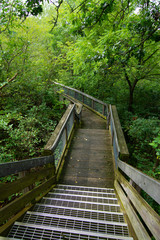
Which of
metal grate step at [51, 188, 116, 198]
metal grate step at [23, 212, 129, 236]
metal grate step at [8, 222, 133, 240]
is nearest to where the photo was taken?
metal grate step at [8, 222, 133, 240]

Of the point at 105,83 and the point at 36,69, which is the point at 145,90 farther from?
the point at 36,69

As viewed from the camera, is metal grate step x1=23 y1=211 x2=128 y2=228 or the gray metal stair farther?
metal grate step x1=23 y1=211 x2=128 y2=228

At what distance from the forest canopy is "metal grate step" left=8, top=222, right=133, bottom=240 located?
2199 millimetres

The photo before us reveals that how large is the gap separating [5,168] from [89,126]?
6809mm

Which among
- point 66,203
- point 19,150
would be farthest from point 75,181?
point 19,150

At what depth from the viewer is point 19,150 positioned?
15.6ft

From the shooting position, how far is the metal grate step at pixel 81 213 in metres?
2.26

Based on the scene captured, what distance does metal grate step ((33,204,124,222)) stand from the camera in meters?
2.26

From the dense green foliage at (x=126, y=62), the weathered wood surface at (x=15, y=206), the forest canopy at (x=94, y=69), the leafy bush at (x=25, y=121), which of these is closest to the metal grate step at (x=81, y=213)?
the weathered wood surface at (x=15, y=206)

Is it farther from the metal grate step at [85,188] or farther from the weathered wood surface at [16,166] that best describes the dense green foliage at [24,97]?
the weathered wood surface at [16,166]

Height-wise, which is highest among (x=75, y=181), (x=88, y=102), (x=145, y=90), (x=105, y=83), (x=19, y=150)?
(x=105, y=83)

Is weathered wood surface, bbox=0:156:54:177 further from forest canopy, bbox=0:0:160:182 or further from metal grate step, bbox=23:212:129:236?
forest canopy, bbox=0:0:160:182

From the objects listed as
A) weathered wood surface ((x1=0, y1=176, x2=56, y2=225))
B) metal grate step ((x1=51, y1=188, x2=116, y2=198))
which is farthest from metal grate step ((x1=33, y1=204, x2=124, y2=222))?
metal grate step ((x1=51, y1=188, x2=116, y2=198))

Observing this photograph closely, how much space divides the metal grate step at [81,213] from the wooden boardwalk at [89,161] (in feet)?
4.12
